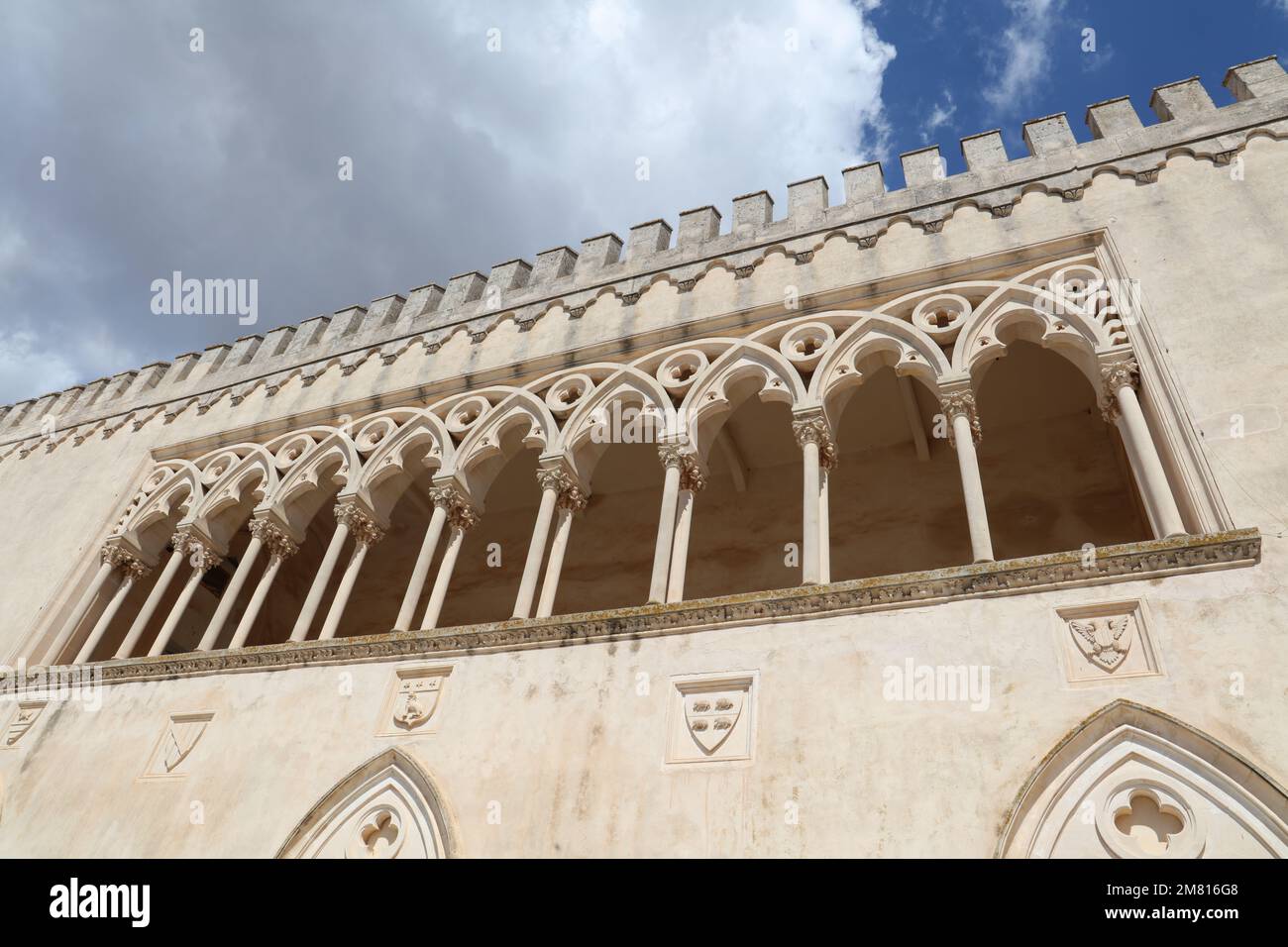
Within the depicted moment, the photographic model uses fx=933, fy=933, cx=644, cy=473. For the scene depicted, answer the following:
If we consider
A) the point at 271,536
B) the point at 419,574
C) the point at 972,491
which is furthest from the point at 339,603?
the point at 972,491

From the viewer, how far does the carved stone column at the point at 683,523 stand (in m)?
7.35

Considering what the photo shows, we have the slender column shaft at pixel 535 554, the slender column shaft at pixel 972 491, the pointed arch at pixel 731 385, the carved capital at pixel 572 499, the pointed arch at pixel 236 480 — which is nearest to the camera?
the slender column shaft at pixel 972 491

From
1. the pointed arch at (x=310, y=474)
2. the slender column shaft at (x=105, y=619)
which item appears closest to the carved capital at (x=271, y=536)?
the pointed arch at (x=310, y=474)

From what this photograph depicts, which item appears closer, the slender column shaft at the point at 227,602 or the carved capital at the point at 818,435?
the carved capital at the point at 818,435

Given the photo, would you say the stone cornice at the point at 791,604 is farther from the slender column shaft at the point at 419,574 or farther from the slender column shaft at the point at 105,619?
the slender column shaft at the point at 105,619

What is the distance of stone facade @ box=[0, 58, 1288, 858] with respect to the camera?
5.45m

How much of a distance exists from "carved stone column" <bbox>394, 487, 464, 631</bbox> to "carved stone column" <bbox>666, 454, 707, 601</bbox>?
2.31m

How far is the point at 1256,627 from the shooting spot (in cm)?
530

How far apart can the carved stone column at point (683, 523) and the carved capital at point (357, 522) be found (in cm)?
344

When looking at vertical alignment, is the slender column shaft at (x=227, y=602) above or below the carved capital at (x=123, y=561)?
below

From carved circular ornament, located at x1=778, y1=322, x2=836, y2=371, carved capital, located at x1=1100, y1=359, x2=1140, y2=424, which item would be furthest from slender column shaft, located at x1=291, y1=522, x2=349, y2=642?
carved capital, located at x1=1100, y1=359, x2=1140, y2=424

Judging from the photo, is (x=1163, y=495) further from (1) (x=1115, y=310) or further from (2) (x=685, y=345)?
(2) (x=685, y=345)
